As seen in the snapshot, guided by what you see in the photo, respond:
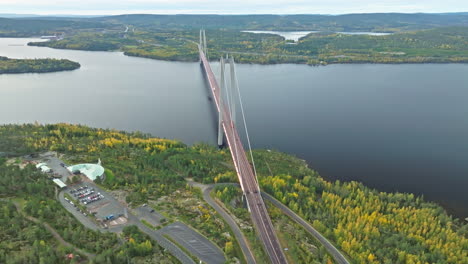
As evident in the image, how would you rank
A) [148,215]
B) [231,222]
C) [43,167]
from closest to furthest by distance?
[231,222] → [148,215] → [43,167]

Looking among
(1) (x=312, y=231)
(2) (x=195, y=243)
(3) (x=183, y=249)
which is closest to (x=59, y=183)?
(3) (x=183, y=249)

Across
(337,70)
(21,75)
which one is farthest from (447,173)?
(21,75)

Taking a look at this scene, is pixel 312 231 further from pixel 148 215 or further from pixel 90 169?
pixel 90 169

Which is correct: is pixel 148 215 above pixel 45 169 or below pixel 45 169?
below

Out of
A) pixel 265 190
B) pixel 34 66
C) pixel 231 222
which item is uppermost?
pixel 34 66

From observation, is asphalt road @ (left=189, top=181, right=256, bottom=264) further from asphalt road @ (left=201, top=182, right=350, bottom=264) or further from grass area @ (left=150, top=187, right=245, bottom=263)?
asphalt road @ (left=201, top=182, right=350, bottom=264)

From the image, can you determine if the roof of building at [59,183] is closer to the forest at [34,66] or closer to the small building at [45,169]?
the small building at [45,169]

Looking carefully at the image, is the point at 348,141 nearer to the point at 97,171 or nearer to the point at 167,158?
the point at 167,158
